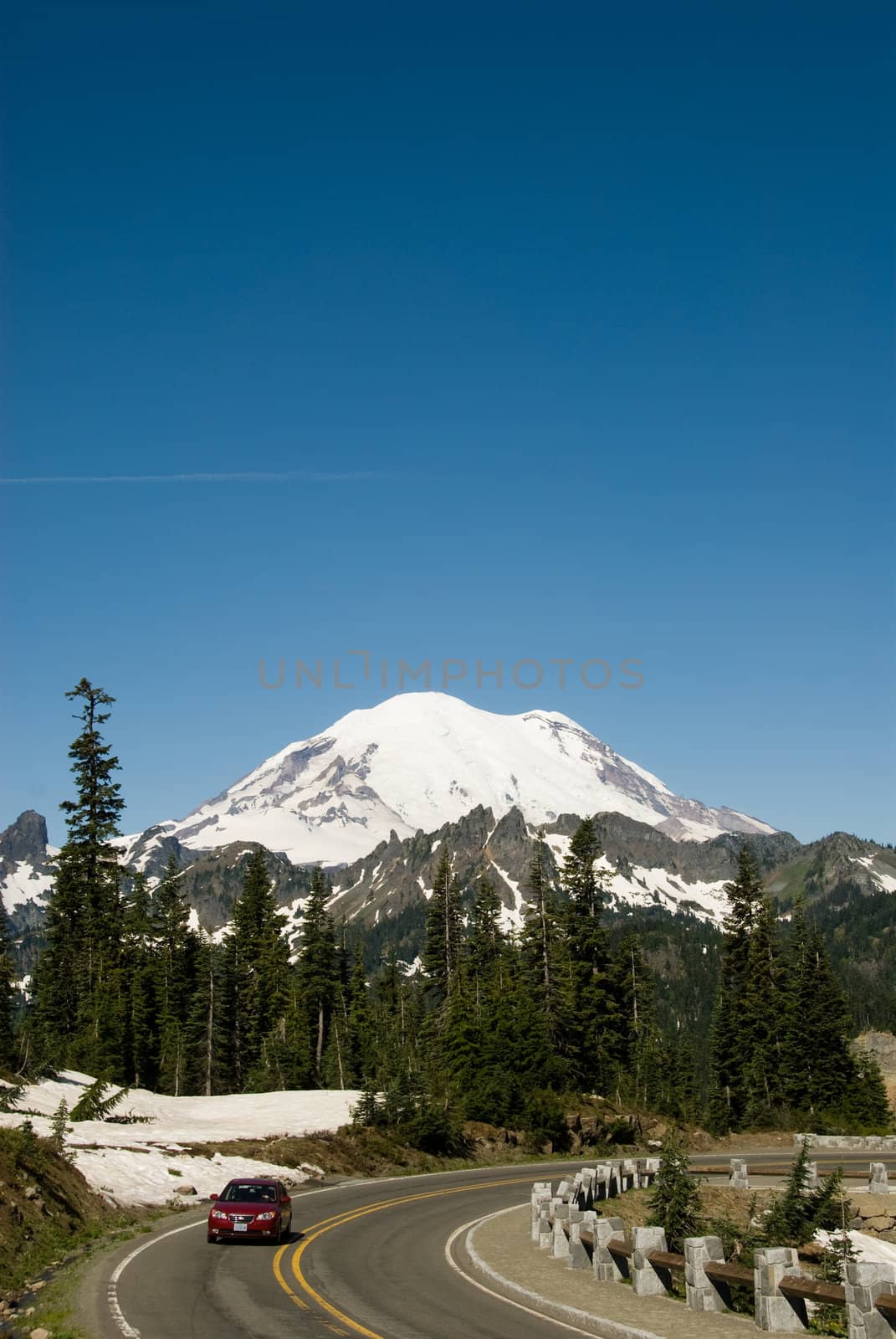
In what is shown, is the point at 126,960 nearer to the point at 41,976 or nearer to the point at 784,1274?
the point at 41,976

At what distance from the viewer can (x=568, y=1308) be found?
58.5 ft

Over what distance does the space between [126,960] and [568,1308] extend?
63.6 meters

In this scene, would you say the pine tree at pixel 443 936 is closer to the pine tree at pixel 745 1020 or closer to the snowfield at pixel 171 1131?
the pine tree at pixel 745 1020

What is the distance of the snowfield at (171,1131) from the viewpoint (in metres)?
32.7

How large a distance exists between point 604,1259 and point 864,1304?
23.9ft

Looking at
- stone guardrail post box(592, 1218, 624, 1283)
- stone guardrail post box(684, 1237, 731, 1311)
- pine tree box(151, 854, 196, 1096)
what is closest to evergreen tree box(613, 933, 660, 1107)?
pine tree box(151, 854, 196, 1096)

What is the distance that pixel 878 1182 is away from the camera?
38.0m

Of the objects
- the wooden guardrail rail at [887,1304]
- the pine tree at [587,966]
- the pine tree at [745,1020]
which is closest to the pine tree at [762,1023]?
the pine tree at [745,1020]

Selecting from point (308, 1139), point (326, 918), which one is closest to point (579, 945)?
point (326, 918)

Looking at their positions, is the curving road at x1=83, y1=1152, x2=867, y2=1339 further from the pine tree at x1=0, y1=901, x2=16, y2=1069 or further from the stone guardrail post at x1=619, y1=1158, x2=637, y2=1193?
the pine tree at x1=0, y1=901, x2=16, y2=1069

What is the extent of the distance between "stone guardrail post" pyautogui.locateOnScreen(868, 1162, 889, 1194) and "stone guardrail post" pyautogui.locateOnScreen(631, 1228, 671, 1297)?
2181 cm

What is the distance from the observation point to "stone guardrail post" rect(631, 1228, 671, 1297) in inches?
751

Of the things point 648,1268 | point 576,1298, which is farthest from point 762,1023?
point 576,1298

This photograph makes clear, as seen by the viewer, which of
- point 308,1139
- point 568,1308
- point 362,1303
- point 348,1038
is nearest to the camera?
point 568,1308
